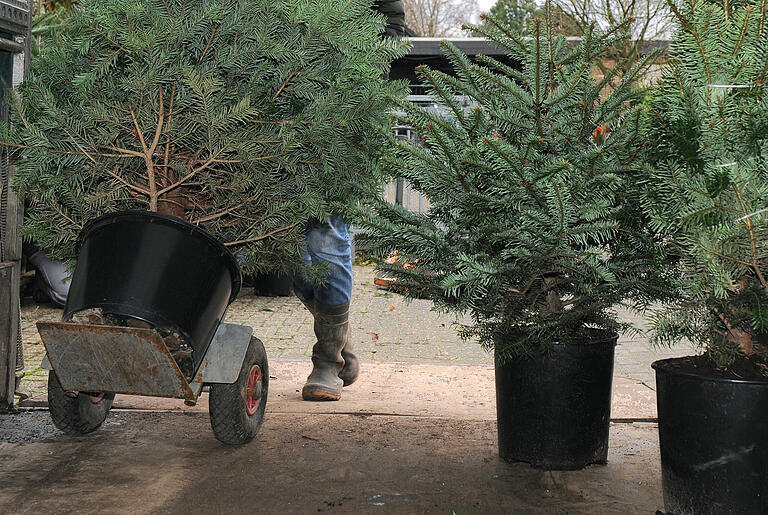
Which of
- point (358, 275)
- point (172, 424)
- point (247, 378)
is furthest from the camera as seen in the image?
point (358, 275)

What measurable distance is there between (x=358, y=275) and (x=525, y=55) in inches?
310

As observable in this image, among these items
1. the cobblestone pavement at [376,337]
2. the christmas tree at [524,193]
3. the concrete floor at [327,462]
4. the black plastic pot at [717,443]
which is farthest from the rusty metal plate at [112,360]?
the cobblestone pavement at [376,337]

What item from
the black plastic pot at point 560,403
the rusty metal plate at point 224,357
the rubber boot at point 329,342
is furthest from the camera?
the rubber boot at point 329,342

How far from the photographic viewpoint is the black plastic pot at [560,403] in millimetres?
2738

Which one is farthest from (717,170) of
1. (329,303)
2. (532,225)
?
(329,303)

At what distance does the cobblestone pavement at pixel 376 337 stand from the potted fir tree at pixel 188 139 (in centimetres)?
181

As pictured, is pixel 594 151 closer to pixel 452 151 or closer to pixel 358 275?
pixel 452 151

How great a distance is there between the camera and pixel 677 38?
2.35 meters

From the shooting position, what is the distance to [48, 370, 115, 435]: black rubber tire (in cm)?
297

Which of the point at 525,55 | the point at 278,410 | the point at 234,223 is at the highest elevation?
the point at 525,55

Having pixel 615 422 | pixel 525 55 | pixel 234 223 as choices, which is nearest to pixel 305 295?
pixel 234 223

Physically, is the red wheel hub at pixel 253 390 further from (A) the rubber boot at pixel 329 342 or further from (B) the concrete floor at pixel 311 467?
(A) the rubber boot at pixel 329 342

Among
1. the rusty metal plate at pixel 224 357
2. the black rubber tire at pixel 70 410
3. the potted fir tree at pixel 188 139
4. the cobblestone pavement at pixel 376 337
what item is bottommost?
the cobblestone pavement at pixel 376 337

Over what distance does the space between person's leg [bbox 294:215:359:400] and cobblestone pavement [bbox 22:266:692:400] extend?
65 centimetres
